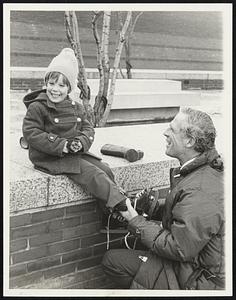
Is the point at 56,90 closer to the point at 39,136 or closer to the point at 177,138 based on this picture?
the point at 39,136

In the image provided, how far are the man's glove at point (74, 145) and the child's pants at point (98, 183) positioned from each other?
9 cm

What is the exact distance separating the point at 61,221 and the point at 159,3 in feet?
4.96

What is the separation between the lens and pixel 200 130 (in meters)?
2.67

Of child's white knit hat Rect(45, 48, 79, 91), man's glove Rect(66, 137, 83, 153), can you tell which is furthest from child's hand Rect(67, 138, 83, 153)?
child's white knit hat Rect(45, 48, 79, 91)

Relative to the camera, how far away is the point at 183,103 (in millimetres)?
7641

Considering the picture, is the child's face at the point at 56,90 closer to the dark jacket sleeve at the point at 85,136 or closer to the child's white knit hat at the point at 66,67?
the child's white knit hat at the point at 66,67

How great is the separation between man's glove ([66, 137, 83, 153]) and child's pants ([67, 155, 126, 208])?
0.09 metres

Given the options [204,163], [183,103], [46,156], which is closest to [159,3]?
[204,163]

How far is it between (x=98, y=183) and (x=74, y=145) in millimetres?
297

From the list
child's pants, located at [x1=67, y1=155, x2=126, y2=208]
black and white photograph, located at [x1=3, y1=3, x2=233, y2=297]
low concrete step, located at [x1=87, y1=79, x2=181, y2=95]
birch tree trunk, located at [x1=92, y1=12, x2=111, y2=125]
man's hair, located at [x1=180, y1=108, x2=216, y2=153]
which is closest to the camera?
black and white photograph, located at [x1=3, y1=3, x2=233, y2=297]

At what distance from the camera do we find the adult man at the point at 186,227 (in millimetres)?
2436

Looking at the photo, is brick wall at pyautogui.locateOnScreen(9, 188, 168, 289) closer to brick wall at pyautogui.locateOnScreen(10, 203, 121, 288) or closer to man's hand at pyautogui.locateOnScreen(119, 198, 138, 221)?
brick wall at pyautogui.locateOnScreen(10, 203, 121, 288)

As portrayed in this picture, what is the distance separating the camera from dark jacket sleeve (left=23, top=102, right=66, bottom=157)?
2889 mm

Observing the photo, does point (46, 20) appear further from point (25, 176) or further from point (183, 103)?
point (25, 176)
